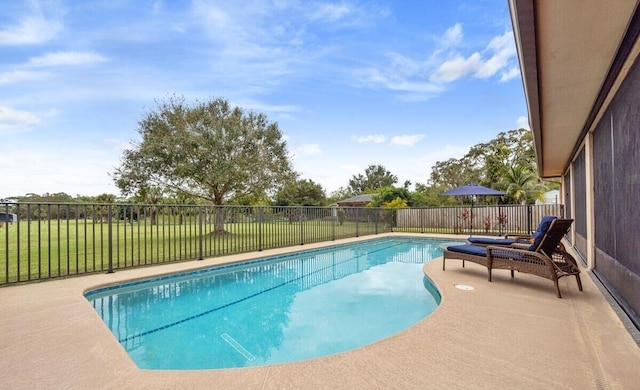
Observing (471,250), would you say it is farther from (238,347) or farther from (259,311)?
(238,347)

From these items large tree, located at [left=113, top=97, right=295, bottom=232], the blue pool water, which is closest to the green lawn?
the blue pool water

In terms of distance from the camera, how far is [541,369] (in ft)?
7.22

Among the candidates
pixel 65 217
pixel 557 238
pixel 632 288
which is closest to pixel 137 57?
pixel 65 217

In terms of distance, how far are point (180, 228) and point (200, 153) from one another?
5.58m

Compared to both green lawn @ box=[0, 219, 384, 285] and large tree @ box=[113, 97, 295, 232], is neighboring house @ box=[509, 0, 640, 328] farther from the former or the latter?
large tree @ box=[113, 97, 295, 232]

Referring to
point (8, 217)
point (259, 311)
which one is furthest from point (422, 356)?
point (8, 217)

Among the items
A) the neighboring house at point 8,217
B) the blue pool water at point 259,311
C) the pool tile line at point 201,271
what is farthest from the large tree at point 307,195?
the neighboring house at point 8,217

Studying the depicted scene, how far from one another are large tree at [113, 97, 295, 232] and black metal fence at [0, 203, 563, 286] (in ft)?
7.83

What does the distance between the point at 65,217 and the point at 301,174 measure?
1053cm

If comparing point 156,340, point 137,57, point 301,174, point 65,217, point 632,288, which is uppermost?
point 137,57

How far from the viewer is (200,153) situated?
11906mm

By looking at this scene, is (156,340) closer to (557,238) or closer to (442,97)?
(557,238)

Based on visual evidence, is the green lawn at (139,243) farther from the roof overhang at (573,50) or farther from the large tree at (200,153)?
the roof overhang at (573,50)

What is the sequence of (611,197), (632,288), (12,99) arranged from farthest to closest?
(12,99), (611,197), (632,288)
